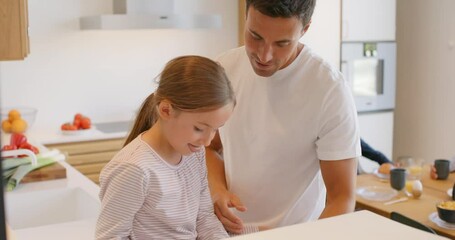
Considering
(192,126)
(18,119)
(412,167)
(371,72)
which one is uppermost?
(192,126)

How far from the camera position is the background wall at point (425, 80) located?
4605 mm

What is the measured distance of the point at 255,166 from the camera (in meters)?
1.47

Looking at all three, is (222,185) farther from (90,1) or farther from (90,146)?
(90,1)

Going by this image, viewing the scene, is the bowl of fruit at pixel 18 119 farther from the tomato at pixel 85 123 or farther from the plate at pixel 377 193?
the plate at pixel 377 193

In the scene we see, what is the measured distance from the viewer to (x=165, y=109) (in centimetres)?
123

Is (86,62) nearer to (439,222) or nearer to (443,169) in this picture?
(443,169)

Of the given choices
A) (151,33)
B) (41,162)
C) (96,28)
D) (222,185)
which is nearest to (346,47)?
(151,33)

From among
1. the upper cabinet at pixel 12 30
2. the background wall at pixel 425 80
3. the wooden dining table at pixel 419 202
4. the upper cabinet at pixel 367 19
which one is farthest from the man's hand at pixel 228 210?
the background wall at pixel 425 80

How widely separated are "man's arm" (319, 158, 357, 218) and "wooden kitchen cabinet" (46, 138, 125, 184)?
2.52 m

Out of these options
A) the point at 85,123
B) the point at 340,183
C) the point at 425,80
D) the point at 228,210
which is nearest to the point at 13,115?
the point at 85,123

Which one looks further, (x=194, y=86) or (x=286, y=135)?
(x=286, y=135)

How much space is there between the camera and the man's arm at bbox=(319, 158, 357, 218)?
1374mm

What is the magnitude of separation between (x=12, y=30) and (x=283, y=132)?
753 millimetres

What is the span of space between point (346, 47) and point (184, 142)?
11.6 feet
